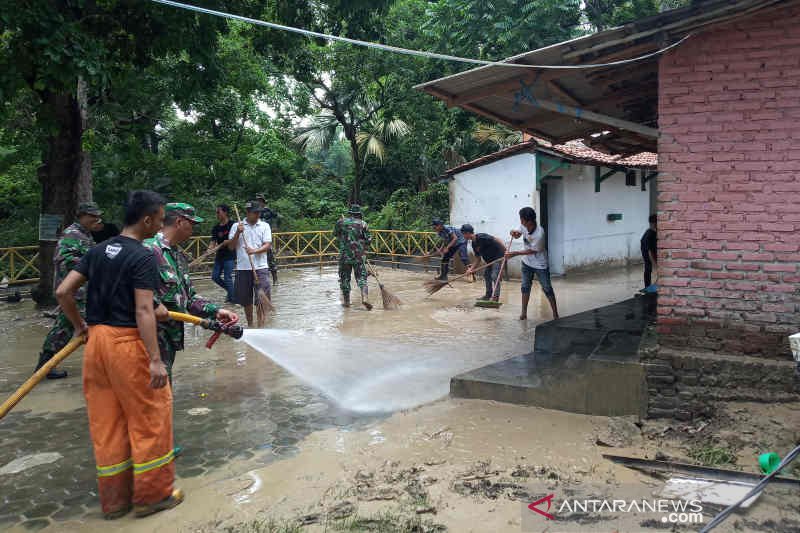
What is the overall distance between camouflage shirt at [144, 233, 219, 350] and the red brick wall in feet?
11.4

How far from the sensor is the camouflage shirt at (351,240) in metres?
10.6

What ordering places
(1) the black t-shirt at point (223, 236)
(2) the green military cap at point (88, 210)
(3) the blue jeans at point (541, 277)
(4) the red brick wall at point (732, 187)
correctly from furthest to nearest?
1. (1) the black t-shirt at point (223, 236)
2. (3) the blue jeans at point (541, 277)
3. (2) the green military cap at point (88, 210)
4. (4) the red brick wall at point (732, 187)

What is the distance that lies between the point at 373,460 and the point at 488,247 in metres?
6.81

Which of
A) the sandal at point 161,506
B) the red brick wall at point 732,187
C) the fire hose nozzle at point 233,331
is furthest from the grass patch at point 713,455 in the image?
the sandal at point 161,506

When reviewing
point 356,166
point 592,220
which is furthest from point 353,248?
point 356,166

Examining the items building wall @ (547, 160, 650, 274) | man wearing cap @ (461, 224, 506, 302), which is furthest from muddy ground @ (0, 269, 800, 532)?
building wall @ (547, 160, 650, 274)

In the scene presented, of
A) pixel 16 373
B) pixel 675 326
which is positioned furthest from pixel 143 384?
pixel 16 373

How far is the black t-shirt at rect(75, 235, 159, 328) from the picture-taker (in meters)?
3.63

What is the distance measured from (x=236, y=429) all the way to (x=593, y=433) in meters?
2.75

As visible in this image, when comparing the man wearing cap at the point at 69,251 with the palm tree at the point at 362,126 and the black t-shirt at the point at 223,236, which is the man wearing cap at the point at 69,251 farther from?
the palm tree at the point at 362,126

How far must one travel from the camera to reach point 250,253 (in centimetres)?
858

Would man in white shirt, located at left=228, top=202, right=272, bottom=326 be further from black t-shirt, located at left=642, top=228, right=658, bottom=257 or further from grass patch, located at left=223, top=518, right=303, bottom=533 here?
black t-shirt, located at left=642, top=228, right=658, bottom=257

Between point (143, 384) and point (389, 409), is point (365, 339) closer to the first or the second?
point (389, 409)

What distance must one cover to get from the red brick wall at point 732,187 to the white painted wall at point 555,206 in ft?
29.3
